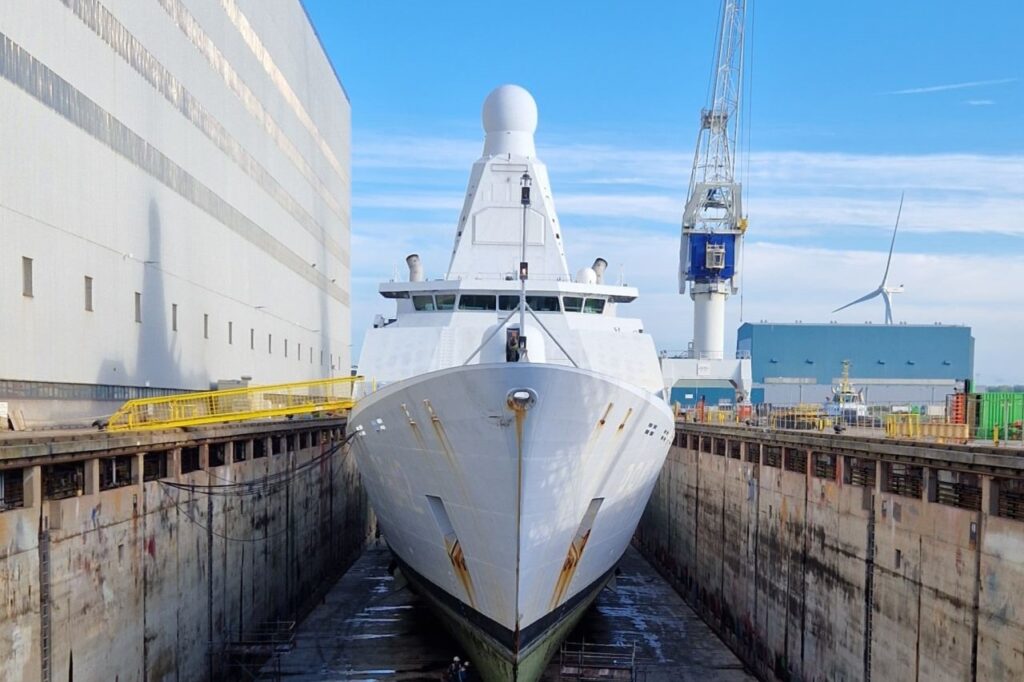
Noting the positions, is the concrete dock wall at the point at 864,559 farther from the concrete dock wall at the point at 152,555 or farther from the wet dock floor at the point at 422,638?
the concrete dock wall at the point at 152,555

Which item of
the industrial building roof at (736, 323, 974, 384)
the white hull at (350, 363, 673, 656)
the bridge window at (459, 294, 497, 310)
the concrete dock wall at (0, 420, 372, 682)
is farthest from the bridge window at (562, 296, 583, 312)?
the industrial building roof at (736, 323, 974, 384)

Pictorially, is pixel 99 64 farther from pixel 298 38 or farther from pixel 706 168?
pixel 706 168

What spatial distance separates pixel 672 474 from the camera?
35031mm

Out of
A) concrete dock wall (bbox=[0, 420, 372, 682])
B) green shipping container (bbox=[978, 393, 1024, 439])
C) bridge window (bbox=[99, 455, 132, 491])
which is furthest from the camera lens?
green shipping container (bbox=[978, 393, 1024, 439])

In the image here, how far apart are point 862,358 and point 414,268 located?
55982mm

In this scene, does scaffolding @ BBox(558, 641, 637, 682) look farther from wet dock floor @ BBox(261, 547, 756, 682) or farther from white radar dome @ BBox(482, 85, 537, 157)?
white radar dome @ BBox(482, 85, 537, 157)

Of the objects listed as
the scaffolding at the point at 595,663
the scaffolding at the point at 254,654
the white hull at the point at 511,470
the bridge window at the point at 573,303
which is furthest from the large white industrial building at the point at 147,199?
the scaffolding at the point at 595,663

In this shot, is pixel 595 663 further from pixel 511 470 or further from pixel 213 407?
pixel 213 407

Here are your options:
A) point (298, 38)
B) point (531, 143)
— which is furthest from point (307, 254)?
point (531, 143)

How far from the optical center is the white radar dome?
2977 cm

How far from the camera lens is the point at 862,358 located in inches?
2901

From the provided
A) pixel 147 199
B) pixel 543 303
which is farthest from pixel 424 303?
pixel 147 199

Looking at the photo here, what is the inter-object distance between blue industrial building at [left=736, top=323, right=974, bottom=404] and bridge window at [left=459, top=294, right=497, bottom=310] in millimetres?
54472

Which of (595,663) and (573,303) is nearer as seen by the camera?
(595,663)
